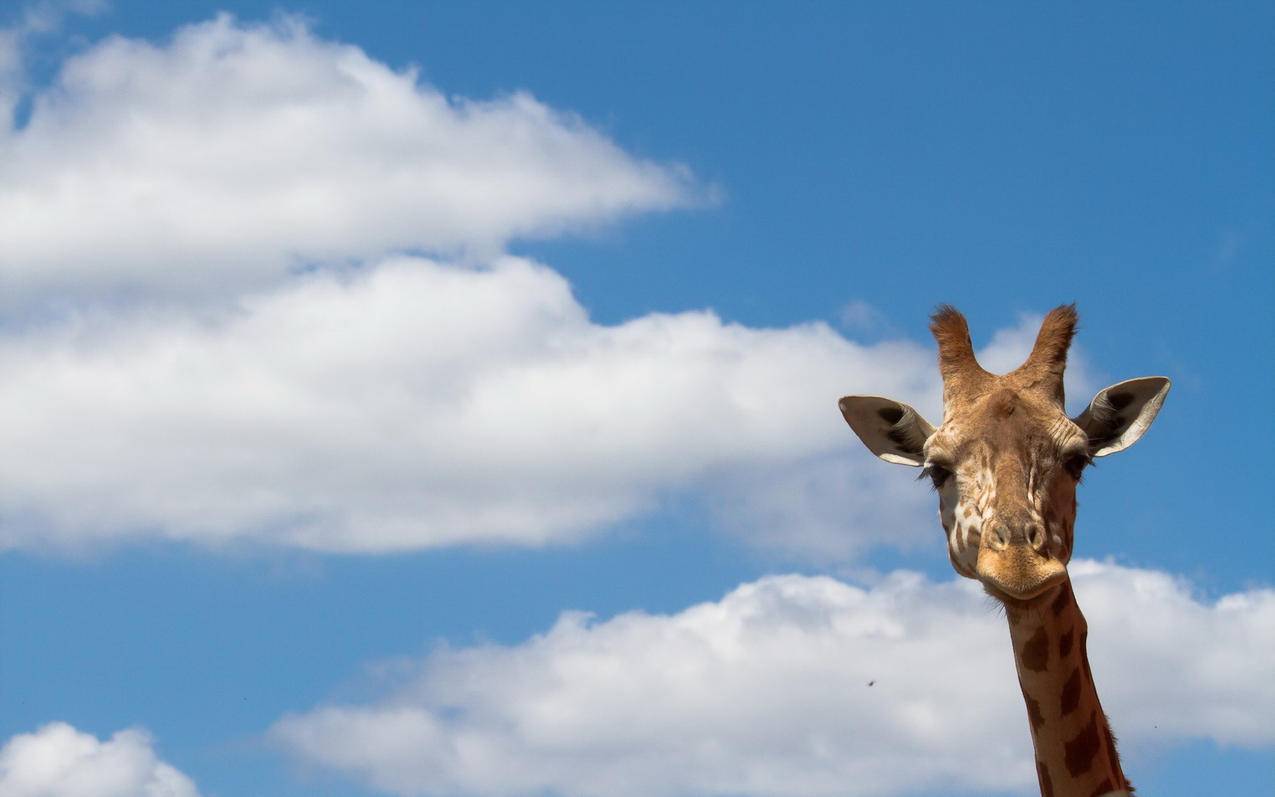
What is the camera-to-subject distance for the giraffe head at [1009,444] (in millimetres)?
13039

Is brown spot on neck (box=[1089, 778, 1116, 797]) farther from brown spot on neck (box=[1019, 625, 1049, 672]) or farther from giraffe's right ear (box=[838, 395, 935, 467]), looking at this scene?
giraffe's right ear (box=[838, 395, 935, 467])

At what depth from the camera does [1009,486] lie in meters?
13.5

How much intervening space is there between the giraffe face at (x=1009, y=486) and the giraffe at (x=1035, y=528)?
12mm

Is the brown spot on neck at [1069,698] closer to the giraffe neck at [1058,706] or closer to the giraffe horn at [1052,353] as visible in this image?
the giraffe neck at [1058,706]

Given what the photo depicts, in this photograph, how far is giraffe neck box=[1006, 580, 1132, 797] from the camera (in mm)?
13469

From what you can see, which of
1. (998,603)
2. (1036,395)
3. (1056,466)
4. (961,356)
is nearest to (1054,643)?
(998,603)

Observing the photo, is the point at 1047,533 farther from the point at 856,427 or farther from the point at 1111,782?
the point at 856,427

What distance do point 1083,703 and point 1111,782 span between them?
0.74 metres

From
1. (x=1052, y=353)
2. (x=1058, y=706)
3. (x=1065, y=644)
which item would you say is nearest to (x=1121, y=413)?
(x=1052, y=353)

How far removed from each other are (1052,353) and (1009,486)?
9.21 ft

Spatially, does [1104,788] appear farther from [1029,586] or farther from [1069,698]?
[1029,586]

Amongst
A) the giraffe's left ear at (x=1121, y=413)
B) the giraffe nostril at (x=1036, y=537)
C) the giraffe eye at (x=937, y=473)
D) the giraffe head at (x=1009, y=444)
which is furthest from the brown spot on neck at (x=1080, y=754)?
the giraffe's left ear at (x=1121, y=413)

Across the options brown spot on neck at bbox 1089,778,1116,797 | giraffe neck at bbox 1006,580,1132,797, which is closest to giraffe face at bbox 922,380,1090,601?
giraffe neck at bbox 1006,580,1132,797

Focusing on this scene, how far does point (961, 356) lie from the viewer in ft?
52.8
